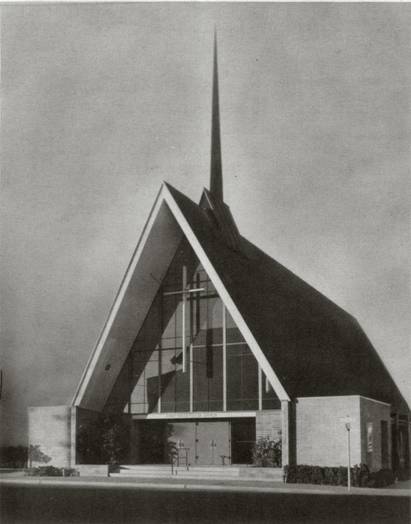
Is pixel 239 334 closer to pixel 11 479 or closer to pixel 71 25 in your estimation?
pixel 11 479

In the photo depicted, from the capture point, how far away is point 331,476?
24688 mm

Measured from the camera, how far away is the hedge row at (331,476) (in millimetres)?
24516

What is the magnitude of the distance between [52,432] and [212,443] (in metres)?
6.19

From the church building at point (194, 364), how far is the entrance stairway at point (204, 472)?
1638 millimetres

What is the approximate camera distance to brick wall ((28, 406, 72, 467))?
2917 cm

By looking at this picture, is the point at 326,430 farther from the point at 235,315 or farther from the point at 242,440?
the point at 242,440

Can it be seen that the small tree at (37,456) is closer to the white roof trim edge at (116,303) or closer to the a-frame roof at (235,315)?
the white roof trim edge at (116,303)

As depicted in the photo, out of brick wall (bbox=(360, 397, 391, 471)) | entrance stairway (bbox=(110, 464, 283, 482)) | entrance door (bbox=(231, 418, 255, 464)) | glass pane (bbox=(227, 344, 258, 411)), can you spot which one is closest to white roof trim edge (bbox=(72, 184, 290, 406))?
glass pane (bbox=(227, 344, 258, 411))

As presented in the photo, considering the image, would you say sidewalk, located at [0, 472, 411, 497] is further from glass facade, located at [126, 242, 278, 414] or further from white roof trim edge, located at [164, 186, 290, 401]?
glass facade, located at [126, 242, 278, 414]

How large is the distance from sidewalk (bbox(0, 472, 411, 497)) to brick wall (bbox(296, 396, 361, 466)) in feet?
4.86

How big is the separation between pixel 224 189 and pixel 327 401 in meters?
14.8

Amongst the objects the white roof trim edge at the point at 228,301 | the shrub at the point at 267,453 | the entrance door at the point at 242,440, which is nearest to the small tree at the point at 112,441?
the entrance door at the point at 242,440

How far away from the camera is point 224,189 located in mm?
37938

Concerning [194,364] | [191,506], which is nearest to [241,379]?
[194,364]
